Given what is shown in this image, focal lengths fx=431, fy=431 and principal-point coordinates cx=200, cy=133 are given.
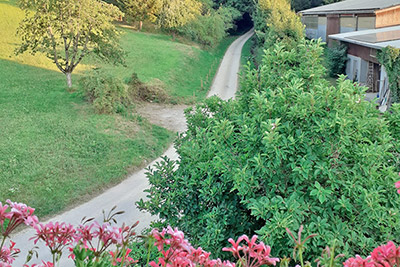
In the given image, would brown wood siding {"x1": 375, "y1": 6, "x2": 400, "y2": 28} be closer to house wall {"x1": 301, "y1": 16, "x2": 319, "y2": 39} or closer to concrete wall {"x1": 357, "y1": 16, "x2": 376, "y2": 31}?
concrete wall {"x1": 357, "y1": 16, "x2": 376, "y2": 31}

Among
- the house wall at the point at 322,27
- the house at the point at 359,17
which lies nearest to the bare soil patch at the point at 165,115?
the house at the point at 359,17

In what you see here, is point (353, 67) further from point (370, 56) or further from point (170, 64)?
point (170, 64)

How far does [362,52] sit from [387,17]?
3802 mm

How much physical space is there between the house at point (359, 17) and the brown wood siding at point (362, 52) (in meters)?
1.70

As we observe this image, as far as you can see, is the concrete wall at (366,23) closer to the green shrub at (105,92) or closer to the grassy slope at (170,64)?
the grassy slope at (170,64)

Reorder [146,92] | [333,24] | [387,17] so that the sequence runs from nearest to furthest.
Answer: [146,92] < [387,17] < [333,24]

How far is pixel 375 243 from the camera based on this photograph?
5156mm

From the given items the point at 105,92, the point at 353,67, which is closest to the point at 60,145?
the point at 105,92

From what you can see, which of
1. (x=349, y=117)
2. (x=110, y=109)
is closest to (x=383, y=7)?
(x=110, y=109)

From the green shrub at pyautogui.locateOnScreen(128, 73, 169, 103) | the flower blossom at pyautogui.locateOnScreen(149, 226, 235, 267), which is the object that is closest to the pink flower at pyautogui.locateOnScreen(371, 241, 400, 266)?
the flower blossom at pyautogui.locateOnScreen(149, 226, 235, 267)

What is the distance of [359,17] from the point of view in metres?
27.8

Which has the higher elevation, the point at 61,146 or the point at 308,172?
the point at 308,172

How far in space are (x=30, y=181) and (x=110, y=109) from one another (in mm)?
6645

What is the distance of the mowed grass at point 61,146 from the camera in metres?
12.4
